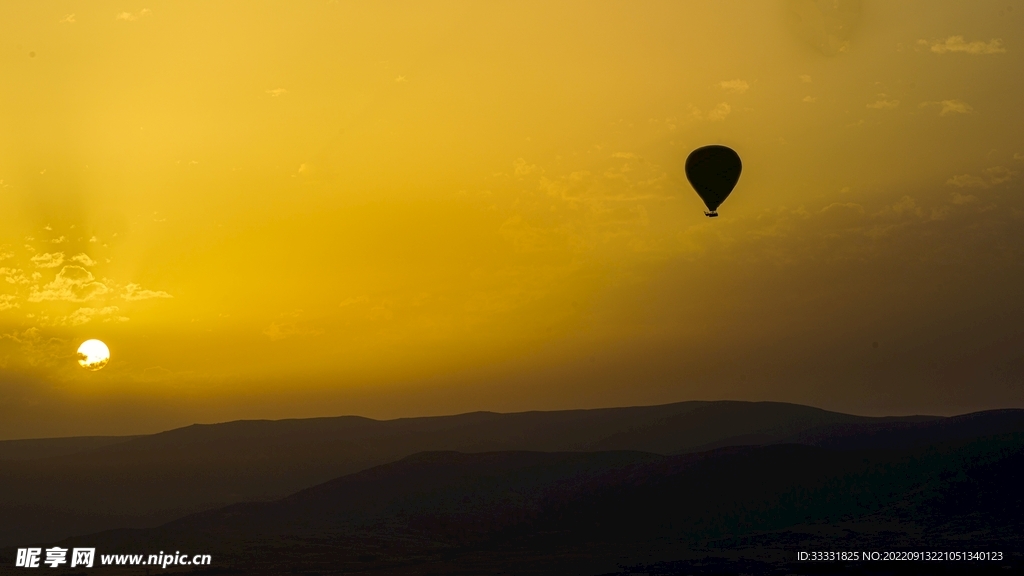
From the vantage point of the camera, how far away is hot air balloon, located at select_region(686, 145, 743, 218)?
48.1 metres

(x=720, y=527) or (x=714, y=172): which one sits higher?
(x=714, y=172)

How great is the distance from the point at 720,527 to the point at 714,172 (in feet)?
429

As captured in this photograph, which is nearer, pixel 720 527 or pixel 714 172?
pixel 714 172

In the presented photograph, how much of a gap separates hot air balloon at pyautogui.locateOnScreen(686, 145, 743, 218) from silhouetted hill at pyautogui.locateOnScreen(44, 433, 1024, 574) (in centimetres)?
7070

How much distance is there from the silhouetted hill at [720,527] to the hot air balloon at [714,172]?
7070 cm

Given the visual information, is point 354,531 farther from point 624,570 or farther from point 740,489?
point 624,570

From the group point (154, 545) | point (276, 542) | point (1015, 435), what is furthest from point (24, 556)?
point (1015, 435)

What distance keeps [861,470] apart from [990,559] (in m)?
72.5

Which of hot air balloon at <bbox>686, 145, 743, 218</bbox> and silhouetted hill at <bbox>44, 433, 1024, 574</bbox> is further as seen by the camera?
silhouetted hill at <bbox>44, 433, 1024, 574</bbox>

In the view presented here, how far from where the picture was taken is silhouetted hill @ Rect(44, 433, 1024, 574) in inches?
5241

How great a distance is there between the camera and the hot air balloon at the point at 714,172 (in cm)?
4809

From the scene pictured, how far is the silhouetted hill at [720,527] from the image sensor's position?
13312 cm

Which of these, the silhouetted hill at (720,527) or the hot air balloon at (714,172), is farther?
the silhouetted hill at (720,527)

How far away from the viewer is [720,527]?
167 m
